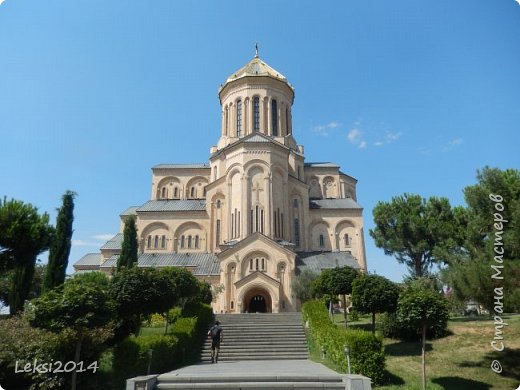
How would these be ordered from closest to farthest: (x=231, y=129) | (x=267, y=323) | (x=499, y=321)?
(x=499, y=321)
(x=267, y=323)
(x=231, y=129)

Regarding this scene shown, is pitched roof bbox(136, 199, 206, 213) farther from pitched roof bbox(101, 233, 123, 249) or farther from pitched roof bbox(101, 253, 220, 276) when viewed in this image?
pitched roof bbox(101, 253, 220, 276)

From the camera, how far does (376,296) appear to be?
51.2 feet

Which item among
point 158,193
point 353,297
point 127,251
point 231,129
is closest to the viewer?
point 353,297

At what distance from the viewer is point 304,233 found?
1439 inches

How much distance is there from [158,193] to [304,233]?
1808 centimetres

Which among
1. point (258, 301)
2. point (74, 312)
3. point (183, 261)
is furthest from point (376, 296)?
point (183, 261)

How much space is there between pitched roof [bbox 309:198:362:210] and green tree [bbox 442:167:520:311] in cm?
2336

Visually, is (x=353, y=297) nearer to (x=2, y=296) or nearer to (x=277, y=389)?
(x=277, y=389)

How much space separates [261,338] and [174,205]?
2402 cm

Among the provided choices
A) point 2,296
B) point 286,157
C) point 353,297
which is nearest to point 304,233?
point 286,157

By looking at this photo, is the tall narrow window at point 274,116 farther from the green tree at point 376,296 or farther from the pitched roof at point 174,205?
the green tree at point 376,296

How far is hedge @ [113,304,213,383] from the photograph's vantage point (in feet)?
38.3

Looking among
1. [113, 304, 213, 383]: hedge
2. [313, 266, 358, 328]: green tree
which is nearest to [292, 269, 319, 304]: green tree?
[313, 266, 358, 328]: green tree

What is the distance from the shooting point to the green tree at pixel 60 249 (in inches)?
790
